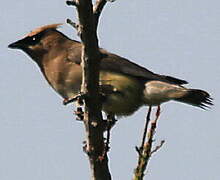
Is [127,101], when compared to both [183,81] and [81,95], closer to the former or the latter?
[183,81]

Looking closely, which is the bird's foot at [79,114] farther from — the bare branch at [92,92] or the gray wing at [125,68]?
the gray wing at [125,68]

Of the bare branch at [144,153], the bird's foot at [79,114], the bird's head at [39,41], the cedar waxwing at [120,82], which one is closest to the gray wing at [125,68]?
the cedar waxwing at [120,82]

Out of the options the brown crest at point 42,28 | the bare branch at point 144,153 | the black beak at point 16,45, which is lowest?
the bare branch at point 144,153

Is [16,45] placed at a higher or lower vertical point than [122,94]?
higher

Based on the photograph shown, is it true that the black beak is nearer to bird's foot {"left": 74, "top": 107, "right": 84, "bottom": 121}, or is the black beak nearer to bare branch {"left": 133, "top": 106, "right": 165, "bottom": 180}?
bird's foot {"left": 74, "top": 107, "right": 84, "bottom": 121}

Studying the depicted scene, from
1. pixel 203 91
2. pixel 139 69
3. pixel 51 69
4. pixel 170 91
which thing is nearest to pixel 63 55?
pixel 51 69

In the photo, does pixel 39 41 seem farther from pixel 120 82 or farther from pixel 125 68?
pixel 120 82

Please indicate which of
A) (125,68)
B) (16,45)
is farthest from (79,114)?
(16,45)

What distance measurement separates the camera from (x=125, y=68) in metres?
6.89

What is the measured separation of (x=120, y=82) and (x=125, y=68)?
30cm

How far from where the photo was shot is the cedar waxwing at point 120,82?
6395 millimetres

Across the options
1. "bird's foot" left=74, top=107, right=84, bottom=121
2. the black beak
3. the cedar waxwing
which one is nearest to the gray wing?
the cedar waxwing

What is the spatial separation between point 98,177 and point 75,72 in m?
1.74

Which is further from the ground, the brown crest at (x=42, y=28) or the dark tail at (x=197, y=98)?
the brown crest at (x=42, y=28)
